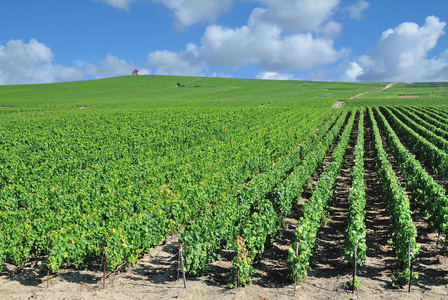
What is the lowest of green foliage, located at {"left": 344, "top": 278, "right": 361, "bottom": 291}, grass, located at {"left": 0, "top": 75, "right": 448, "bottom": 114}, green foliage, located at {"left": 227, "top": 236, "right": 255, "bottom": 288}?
green foliage, located at {"left": 344, "top": 278, "right": 361, "bottom": 291}

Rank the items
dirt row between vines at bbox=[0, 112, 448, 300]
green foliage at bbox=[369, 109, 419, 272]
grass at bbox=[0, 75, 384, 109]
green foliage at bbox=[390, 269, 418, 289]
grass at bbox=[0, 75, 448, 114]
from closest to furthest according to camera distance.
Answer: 1. dirt row between vines at bbox=[0, 112, 448, 300]
2. green foliage at bbox=[390, 269, 418, 289]
3. green foliage at bbox=[369, 109, 419, 272]
4. grass at bbox=[0, 75, 448, 114]
5. grass at bbox=[0, 75, 384, 109]

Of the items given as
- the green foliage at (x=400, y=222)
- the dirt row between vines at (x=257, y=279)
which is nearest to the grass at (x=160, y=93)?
the green foliage at (x=400, y=222)

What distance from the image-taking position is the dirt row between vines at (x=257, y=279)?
9031 millimetres

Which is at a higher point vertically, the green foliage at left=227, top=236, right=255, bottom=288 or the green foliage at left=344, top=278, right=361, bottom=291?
the green foliage at left=227, top=236, right=255, bottom=288

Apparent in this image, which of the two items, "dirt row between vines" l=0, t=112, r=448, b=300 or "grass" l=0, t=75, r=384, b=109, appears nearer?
"dirt row between vines" l=0, t=112, r=448, b=300

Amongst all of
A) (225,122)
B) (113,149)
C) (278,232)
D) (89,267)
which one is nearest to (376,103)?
(225,122)

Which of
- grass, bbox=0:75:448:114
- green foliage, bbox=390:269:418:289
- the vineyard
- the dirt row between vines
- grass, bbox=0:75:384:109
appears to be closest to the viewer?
the dirt row between vines

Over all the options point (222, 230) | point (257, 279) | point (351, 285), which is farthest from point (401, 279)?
point (222, 230)

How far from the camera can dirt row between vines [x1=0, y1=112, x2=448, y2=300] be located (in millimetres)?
9031

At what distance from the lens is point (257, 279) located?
9.90m

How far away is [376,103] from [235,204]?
8387 cm

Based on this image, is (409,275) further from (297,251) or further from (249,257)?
(249,257)

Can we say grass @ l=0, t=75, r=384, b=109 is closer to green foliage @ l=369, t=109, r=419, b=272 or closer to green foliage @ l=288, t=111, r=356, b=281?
green foliage @ l=369, t=109, r=419, b=272

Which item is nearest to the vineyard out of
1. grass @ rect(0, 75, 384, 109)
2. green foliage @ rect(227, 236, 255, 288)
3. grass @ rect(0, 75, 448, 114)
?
green foliage @ rect(227, 236, 255, 288)
